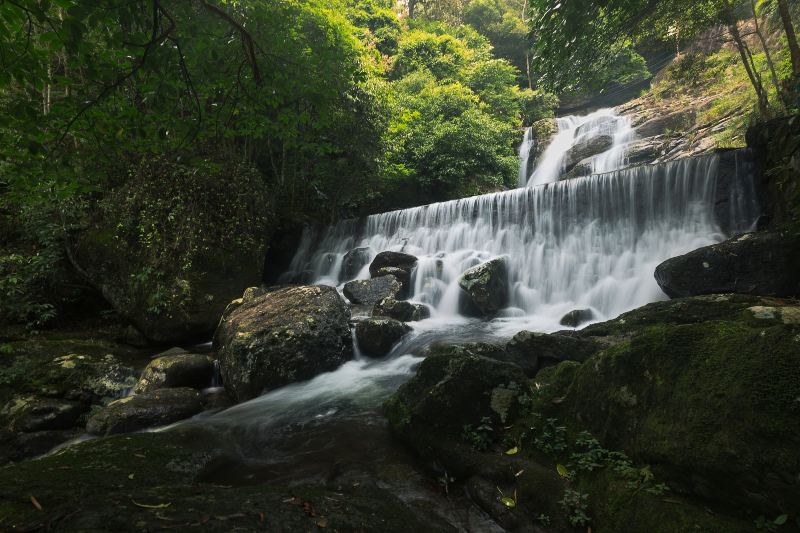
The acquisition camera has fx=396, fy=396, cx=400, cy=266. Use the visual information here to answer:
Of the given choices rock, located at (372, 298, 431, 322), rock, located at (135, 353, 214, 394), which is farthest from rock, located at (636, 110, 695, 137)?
rock, located at (135, 353, 214, 394)

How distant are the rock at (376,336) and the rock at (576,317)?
338 centimetres

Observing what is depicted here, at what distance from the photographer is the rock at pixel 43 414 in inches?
215

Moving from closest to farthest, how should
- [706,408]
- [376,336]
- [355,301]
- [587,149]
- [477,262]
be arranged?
[706,408] < [376,336] < [355,301] < [477,262] < [587,149]

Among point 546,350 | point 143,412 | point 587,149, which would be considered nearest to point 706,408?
point 546,350

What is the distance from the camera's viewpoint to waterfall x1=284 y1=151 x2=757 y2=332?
828 cm

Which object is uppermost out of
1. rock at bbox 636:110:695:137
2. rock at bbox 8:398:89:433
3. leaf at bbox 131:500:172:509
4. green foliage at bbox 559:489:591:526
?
rock at bbox 636:110:695:137

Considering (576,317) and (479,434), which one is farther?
(576,317)

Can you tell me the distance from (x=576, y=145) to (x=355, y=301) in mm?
15553

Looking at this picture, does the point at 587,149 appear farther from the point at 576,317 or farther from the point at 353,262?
the point at 576,317

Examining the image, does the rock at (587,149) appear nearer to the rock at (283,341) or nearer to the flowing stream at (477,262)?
the flowing stream at (477,262)

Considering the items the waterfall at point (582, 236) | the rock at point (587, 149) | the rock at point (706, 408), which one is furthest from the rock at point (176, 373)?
the rock at point (587, 149)

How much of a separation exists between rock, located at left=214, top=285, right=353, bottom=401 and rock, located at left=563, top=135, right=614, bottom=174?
15949 millimetres

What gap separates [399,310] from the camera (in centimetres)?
914

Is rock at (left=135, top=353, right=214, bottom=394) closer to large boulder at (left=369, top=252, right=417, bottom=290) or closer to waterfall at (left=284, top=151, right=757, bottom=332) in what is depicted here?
waterfall at (left=284, top=151, right=757, bottom=332)
